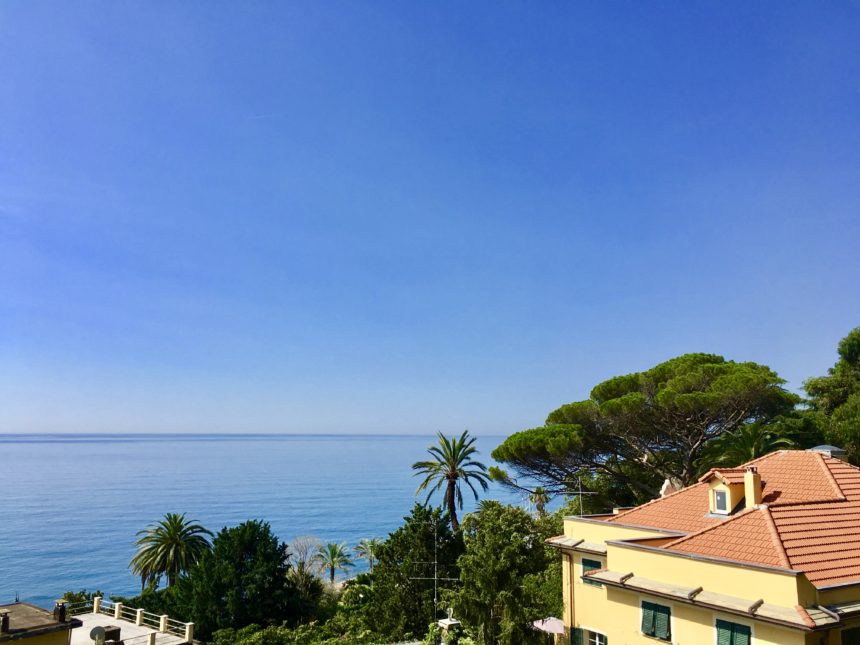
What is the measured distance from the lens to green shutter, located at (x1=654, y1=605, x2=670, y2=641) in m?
16.9

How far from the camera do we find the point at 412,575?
30.3m

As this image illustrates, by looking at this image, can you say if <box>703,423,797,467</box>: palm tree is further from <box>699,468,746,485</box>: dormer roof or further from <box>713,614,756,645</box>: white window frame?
<box>713,614,756,645</box>: white window frame

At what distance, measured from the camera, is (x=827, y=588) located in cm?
1450

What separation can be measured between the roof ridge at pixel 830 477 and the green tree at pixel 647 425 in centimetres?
1433

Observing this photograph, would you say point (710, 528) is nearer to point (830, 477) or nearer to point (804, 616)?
point (804, 616)

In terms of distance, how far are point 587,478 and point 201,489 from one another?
122 metres

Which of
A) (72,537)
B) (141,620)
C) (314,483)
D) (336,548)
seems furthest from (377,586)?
(314,483)

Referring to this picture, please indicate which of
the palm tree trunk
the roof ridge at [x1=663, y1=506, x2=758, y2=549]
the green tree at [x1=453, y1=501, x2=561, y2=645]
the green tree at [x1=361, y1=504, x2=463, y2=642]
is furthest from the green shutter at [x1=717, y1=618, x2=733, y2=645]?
the palm tree trunk

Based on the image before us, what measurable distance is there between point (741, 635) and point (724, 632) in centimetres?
46

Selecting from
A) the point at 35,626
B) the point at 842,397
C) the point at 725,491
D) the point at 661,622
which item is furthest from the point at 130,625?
the point at 842,397

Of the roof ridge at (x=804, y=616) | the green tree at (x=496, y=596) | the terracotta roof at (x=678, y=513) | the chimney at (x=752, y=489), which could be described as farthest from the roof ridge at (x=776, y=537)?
the green tree at (x=496, y=596)

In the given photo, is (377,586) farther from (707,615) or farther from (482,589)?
(707,615)

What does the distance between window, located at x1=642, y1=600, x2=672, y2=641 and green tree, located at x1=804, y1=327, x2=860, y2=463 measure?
2398cm

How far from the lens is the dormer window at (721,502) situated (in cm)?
1972
